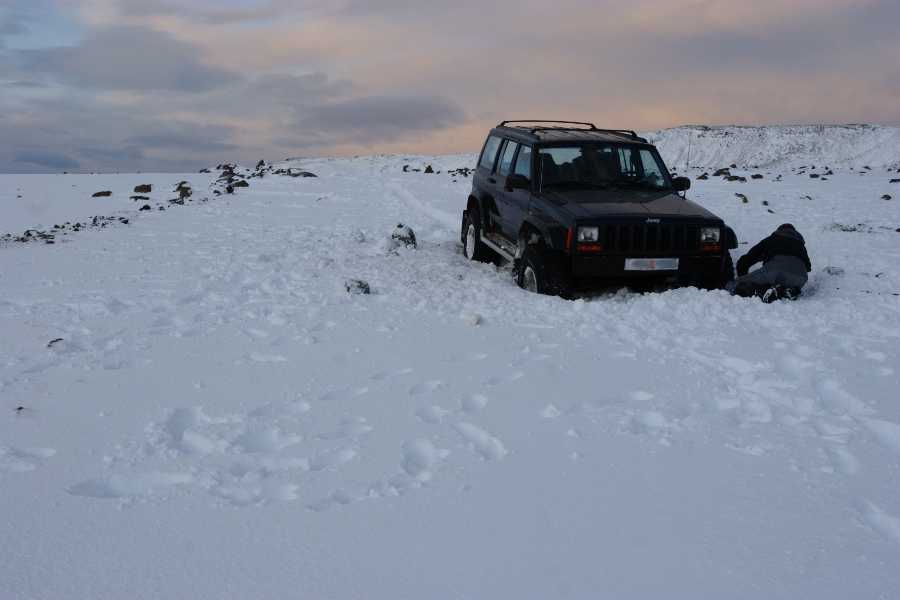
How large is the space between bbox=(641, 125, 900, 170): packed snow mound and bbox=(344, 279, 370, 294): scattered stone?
7036 cm

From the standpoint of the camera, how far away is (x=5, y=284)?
7.21 metres

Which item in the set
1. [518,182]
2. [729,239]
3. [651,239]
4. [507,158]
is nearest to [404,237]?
[507,158]

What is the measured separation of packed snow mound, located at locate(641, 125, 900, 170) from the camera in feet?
239

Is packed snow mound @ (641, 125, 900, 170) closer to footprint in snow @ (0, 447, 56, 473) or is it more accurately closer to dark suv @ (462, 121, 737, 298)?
dark suv @ (462, 121, 737, 298)

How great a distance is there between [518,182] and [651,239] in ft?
5.31

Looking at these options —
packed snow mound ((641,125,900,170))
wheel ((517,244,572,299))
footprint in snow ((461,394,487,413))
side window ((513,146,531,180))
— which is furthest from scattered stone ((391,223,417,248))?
packed snow mound ((641,125,900,170))

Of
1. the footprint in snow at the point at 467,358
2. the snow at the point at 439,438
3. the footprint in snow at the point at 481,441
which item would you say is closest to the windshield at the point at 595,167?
the snow at the point at 439,438

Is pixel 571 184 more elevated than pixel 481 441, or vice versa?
pixel 571 184

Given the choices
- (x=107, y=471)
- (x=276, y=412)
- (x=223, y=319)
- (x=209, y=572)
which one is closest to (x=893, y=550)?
(x=209, y=572)

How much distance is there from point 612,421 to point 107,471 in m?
2.77

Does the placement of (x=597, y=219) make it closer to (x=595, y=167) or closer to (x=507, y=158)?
(x=595, y=167)

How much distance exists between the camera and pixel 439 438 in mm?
3658

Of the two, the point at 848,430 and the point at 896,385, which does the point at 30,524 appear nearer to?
the point at 848,430

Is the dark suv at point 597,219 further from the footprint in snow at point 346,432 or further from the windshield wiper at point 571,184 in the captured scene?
the footprint in snow at point 346,432
